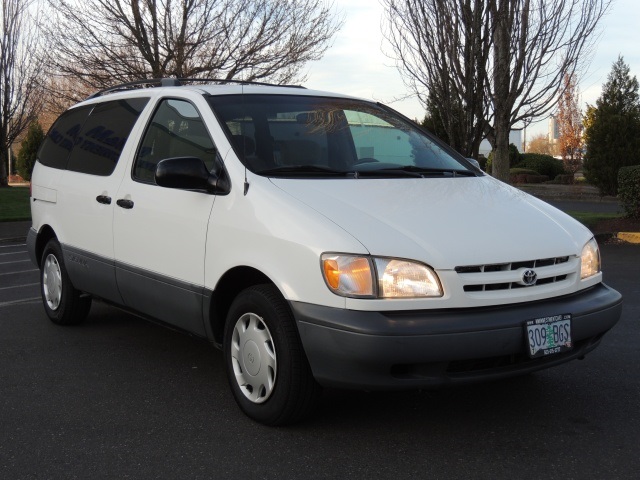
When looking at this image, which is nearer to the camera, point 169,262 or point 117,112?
point 169,262

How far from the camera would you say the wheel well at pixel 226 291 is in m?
4.18

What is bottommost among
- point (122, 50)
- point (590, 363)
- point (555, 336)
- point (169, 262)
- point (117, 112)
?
point (590, 363)

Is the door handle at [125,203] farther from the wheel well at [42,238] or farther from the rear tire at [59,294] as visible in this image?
the wheel well at [42,238]

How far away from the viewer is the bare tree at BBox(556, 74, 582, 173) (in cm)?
3209

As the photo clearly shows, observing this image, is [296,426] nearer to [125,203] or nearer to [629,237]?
[125,203]

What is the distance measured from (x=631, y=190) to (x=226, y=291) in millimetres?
10576

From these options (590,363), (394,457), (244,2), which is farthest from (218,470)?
(244,2)

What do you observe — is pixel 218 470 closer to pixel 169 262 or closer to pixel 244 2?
pixel 169 262

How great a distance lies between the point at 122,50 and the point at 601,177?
563 inches

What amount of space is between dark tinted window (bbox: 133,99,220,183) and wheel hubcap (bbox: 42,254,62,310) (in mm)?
1564

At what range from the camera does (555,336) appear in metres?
3.76

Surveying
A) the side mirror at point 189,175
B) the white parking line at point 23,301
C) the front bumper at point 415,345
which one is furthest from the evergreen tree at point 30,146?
the front bumper at point 415,345

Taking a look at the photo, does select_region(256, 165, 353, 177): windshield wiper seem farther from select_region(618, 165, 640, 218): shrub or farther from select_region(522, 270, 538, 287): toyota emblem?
select_region(618, 165, 640, 218): shrub

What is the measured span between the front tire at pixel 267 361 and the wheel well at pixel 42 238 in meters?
2.78
